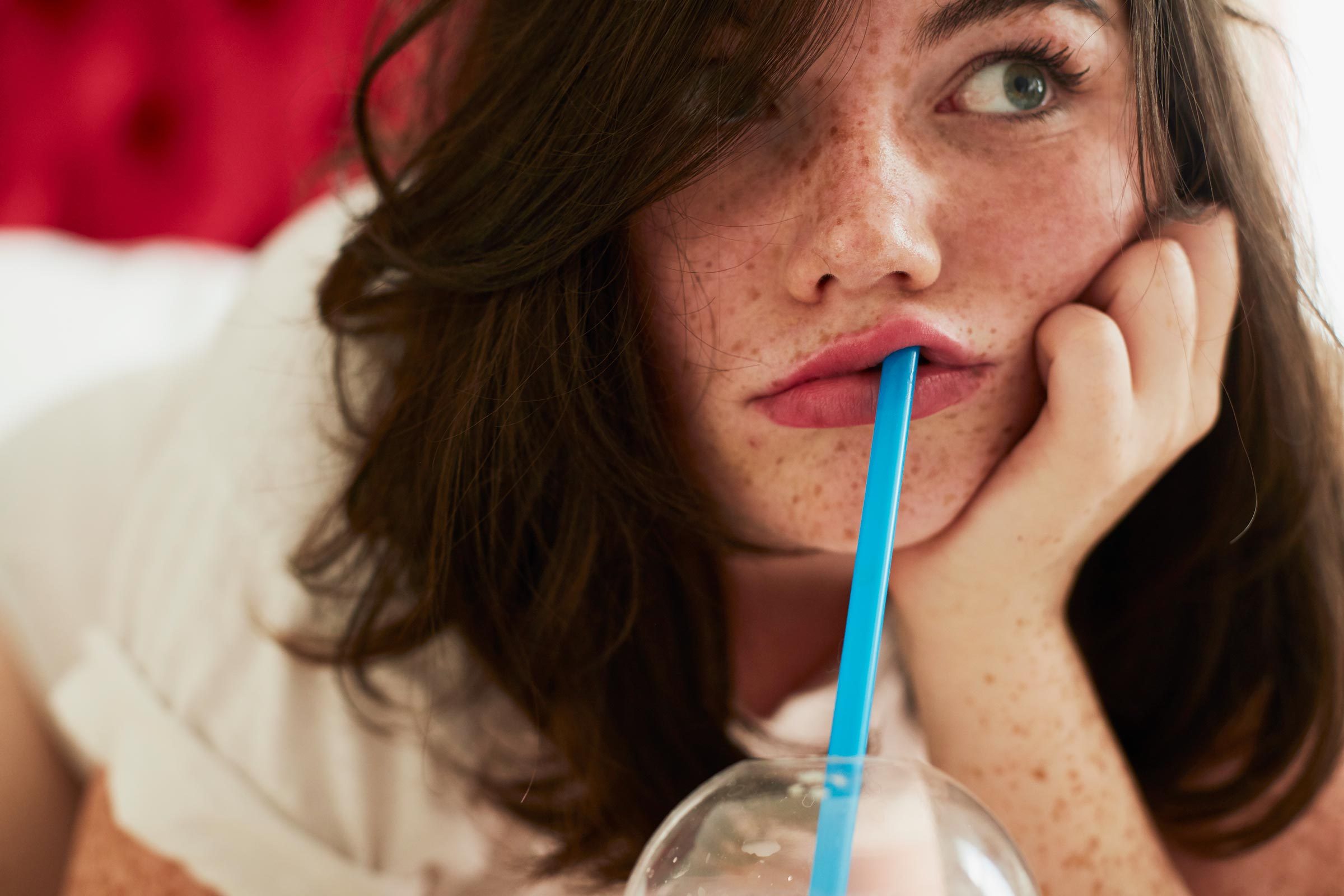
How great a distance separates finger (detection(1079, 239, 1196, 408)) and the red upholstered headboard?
1049mm

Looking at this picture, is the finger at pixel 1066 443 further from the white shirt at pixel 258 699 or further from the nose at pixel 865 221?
the white shirt at pixel 258 699

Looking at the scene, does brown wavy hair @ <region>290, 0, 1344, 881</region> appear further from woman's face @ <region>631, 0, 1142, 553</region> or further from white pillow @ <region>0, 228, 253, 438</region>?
white pillow @ <region>0, 228, 253, 438</region>

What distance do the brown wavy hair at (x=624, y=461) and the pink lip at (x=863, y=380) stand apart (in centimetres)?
8

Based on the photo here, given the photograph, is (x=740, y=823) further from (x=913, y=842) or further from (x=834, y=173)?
(x=834, y=173)

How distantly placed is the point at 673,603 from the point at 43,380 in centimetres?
82

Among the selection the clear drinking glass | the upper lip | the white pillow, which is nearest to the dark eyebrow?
the upper lip

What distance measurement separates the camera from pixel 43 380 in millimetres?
1155

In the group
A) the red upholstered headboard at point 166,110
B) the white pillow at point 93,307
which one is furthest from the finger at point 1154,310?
the red upholstered headboard at point 166,110

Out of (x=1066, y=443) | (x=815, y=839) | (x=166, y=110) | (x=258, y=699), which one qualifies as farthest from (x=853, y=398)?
(x=166, y=110)

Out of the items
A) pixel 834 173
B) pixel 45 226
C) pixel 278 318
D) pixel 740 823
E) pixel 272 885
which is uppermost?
pixel 834 173

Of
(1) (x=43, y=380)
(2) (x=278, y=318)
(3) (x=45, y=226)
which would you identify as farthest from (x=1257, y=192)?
(3) (x=45, y=226)

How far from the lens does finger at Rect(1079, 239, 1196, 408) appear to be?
23.1 inches

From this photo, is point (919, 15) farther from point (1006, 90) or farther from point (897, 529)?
point (897, 529)

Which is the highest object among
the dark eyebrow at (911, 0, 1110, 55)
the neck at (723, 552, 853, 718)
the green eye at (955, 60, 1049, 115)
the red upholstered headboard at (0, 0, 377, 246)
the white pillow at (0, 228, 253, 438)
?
the dark eyebrow at (911, 0, 1110, 55)
